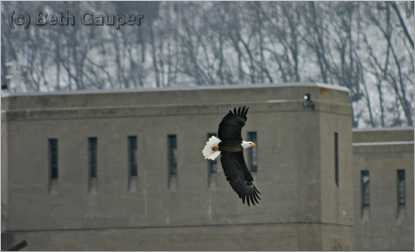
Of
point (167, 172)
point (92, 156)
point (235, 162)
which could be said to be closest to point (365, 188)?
point (167, 172)

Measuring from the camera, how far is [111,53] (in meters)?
132

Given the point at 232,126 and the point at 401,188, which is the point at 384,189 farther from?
the point at 232,126

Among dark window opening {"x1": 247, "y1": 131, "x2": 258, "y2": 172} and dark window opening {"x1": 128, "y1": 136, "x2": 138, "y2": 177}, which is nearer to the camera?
dark window opening {"x1": 247, "y1": 131, "x2": 258, "y2": 172}

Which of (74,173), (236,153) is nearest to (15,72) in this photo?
(74,173)

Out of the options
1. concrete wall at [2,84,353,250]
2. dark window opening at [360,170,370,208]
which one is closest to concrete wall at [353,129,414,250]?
dark window opening at [360,170,370,208]

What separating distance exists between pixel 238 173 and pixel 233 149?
1241 millimetres

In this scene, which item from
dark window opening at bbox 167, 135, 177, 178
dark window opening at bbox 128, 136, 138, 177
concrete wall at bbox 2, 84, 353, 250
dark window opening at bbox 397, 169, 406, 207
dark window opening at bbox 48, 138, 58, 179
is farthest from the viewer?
dark window opening at bbox 397, 169, 406, 207

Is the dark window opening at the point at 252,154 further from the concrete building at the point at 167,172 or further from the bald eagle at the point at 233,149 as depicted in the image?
the bald eagle at the point at 233,149

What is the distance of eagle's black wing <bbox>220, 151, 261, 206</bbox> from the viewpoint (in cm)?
4159

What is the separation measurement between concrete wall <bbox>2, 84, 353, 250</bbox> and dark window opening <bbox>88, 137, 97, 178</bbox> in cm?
19

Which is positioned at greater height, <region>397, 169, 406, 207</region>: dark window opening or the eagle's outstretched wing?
the eagle's outstretched wing

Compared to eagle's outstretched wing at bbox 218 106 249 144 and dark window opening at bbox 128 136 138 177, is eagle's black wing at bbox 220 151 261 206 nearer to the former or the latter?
eagle's outstretched wing at bbox 218 106 249 144

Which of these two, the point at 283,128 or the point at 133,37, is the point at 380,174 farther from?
the point at 133,37

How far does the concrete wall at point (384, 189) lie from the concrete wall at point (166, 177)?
14.8 metres
